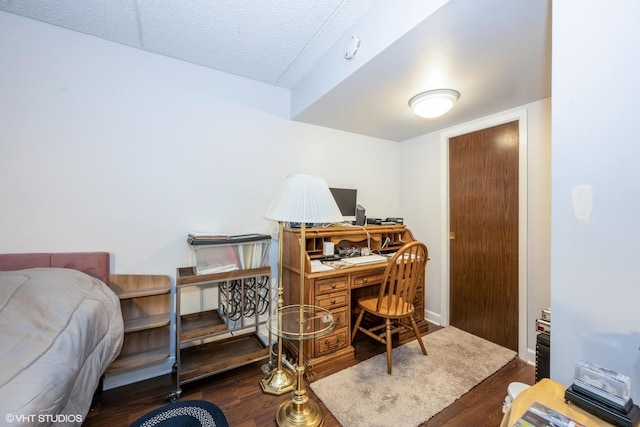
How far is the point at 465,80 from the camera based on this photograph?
5.67 feet

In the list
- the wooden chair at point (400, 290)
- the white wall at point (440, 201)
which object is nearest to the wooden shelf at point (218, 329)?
the wooden chair at point (400, 290)

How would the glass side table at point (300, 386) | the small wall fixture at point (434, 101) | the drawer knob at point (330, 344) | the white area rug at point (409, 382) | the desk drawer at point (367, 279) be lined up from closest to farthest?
the glass side table at point (300, 386), the white area rug at point (409, 382), the small wall fixture at point (434, 101), the drawer knob at point (330, 344), the desk drawer at point (367, 279)

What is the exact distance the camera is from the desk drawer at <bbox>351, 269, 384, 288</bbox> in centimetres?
209

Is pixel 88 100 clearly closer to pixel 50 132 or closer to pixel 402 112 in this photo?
pixel 50 132

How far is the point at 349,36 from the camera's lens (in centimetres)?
162

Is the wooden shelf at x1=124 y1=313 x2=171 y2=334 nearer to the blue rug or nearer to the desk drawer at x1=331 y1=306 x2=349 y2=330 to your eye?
the blue rug

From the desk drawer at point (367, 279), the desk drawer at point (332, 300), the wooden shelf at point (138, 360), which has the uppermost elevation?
the desk drawer at point (367, 279)

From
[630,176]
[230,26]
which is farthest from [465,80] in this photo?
[230,26]

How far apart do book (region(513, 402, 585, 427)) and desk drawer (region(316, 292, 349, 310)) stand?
4.46 feet

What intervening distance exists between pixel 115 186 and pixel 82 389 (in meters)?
1.22

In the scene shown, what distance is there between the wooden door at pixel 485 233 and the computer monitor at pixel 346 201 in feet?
3.37

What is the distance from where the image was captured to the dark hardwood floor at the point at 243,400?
4.75 ft

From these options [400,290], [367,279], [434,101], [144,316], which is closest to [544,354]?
[400,290]

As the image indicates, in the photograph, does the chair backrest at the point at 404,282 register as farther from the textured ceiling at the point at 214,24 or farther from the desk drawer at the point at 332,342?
the textured ceiling at the point at 214,24
